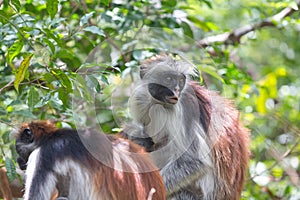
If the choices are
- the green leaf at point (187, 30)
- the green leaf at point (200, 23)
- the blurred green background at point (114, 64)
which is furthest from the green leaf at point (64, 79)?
the green leaf at point (200, 23)

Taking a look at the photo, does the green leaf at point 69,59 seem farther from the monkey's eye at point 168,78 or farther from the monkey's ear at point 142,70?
the monkey's eye at point 168,78

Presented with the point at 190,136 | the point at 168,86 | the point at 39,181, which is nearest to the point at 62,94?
the point at 39,181

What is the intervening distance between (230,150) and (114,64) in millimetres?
1376

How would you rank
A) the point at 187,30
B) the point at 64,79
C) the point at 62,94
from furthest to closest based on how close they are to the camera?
the point at 187,30
the point at 62,94
the point at 64,79

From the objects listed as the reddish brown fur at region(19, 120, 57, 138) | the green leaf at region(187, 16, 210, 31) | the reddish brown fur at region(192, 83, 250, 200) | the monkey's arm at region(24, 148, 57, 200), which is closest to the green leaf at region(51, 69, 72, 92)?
the reddish brown fur at region(19, 120, 57, 138)

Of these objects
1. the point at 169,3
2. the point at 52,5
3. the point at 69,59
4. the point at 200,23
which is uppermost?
the point at 52,5

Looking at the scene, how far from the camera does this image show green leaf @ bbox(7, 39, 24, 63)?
5.80 meters

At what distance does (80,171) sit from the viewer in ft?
17.0

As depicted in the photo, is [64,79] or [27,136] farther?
[27,136]

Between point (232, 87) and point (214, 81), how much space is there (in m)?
1.00

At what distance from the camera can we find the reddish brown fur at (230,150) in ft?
22.1

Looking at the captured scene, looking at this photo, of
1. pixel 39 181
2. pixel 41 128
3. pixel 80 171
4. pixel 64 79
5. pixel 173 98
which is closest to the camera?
pixel 39 181

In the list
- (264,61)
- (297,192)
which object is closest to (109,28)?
(297,192)

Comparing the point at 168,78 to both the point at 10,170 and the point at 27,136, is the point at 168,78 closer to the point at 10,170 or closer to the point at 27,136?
the point at 27,136
